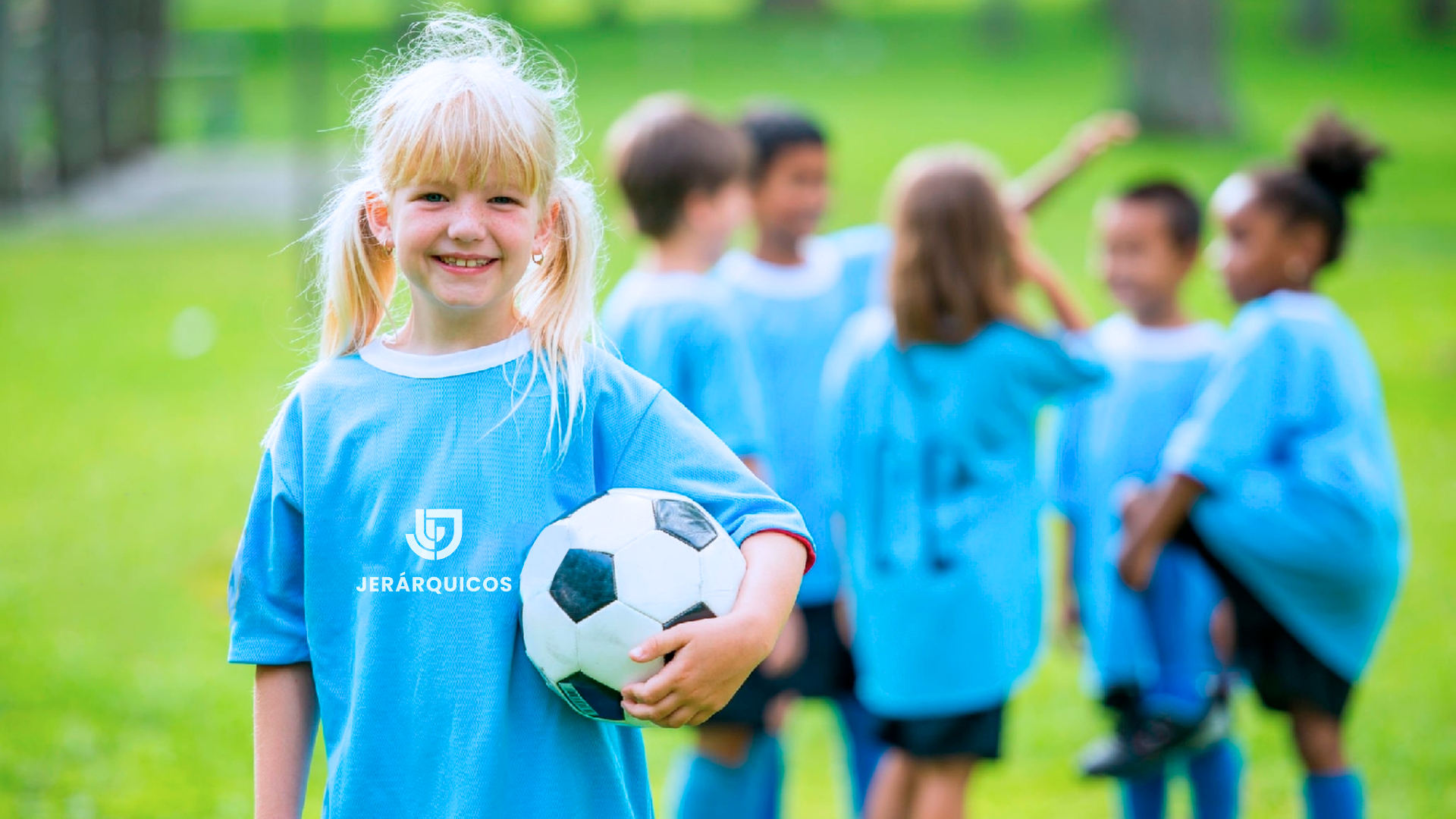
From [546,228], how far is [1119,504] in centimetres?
246

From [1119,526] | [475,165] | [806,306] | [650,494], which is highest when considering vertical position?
[475,165]

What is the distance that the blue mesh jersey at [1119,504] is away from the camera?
4355 mm

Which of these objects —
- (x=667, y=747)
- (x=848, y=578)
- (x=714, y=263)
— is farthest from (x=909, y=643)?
(x=667, y=747)

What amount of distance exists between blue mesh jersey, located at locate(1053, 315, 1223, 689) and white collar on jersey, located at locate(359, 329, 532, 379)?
7.97 feet

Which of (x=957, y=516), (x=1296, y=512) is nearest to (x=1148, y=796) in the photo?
(x=1296, y=512)

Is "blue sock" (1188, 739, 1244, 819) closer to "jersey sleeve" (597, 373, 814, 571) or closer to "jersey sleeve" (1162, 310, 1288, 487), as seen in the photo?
"jersey sleeve" (1162, 310, 1288, 487)

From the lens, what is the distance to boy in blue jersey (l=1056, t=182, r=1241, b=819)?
4.23 m

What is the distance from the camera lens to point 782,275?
4688mm

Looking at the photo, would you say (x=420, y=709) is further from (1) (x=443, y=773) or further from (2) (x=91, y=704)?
(2) (x=91, y=704)

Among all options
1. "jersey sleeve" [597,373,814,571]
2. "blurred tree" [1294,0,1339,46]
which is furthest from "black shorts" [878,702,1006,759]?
"blurred tree" [1294,0,1339,46]

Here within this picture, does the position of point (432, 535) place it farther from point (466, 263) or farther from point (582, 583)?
point (466, 263)

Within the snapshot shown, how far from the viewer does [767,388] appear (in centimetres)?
456

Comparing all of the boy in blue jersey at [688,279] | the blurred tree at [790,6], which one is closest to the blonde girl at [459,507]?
the boy in blue jersey at [688,279]

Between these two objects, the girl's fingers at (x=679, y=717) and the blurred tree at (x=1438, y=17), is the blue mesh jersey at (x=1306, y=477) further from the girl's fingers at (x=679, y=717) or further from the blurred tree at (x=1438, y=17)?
the blurred tree at (x=1438, y=17)
